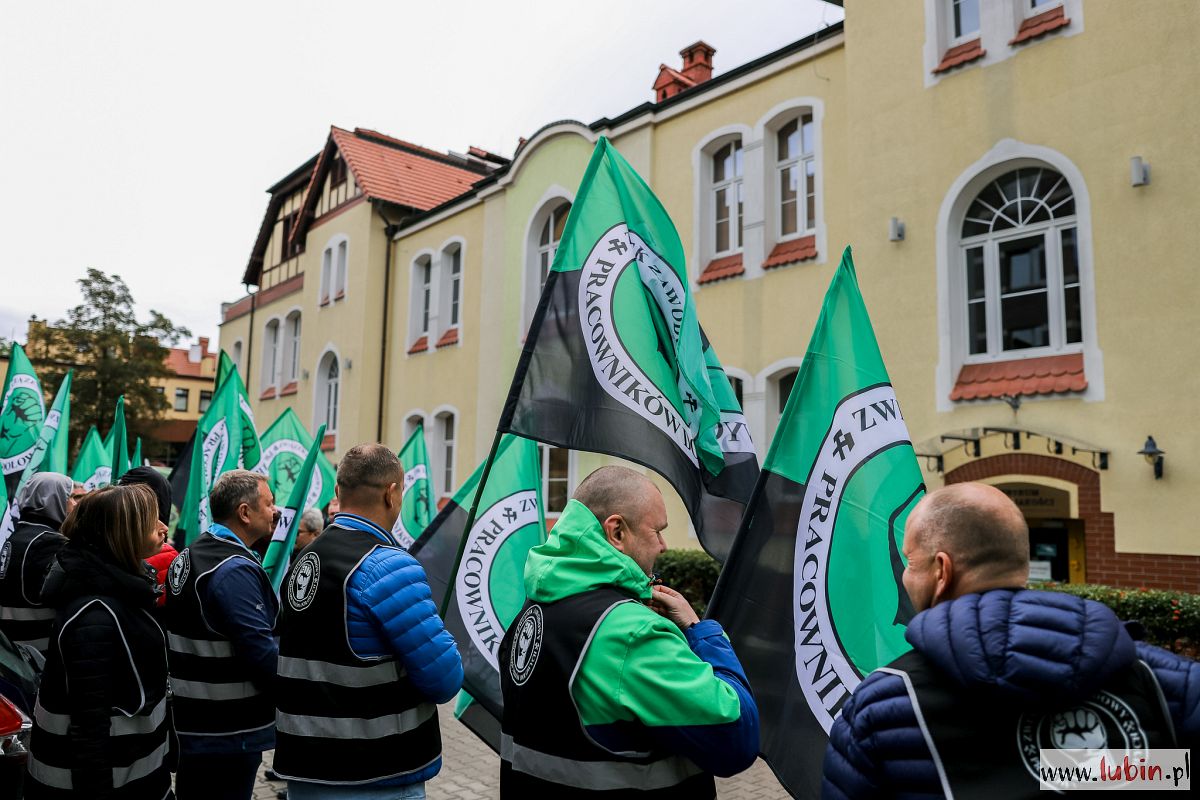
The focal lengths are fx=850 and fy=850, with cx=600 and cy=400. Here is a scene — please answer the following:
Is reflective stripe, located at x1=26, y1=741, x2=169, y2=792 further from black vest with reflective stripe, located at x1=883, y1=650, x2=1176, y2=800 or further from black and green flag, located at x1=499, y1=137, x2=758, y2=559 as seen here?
black vest with reflective stripe, located at x1=883, y1=650, x2=1176, y2=800

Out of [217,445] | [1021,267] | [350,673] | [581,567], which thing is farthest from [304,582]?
[1021,267]

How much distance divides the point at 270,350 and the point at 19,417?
1601cm

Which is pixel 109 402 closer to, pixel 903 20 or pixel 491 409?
pixel 491 409

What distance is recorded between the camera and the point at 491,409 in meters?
16.5

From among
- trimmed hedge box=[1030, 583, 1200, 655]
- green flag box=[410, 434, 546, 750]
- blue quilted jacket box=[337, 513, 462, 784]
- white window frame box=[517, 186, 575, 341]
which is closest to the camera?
blue quilted jacket box=[337, 513, 462, 784]

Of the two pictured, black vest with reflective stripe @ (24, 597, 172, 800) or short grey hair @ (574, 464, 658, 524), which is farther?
black vest with reflective stripe @ (24, 597, 172, 800)

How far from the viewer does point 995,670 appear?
1.53 meters

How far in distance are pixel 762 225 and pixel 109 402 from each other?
3135 cm

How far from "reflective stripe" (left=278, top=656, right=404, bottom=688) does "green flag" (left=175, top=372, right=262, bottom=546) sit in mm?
5725

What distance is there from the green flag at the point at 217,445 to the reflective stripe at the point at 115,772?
522 cm

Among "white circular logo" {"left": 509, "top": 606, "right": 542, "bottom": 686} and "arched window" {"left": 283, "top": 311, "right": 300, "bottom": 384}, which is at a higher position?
"arched window" {"left": 283, "top": 311, "right": 300, "bottom": 384}

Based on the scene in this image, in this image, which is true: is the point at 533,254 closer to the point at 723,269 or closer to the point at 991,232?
the point at 723,269

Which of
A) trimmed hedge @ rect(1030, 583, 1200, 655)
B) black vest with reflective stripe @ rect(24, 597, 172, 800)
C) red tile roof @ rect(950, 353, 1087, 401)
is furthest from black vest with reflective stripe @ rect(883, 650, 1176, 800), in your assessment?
red tile roof @ rect(950, 353, 1087, 401)

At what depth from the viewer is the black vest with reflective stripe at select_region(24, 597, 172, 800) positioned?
2.88 m
